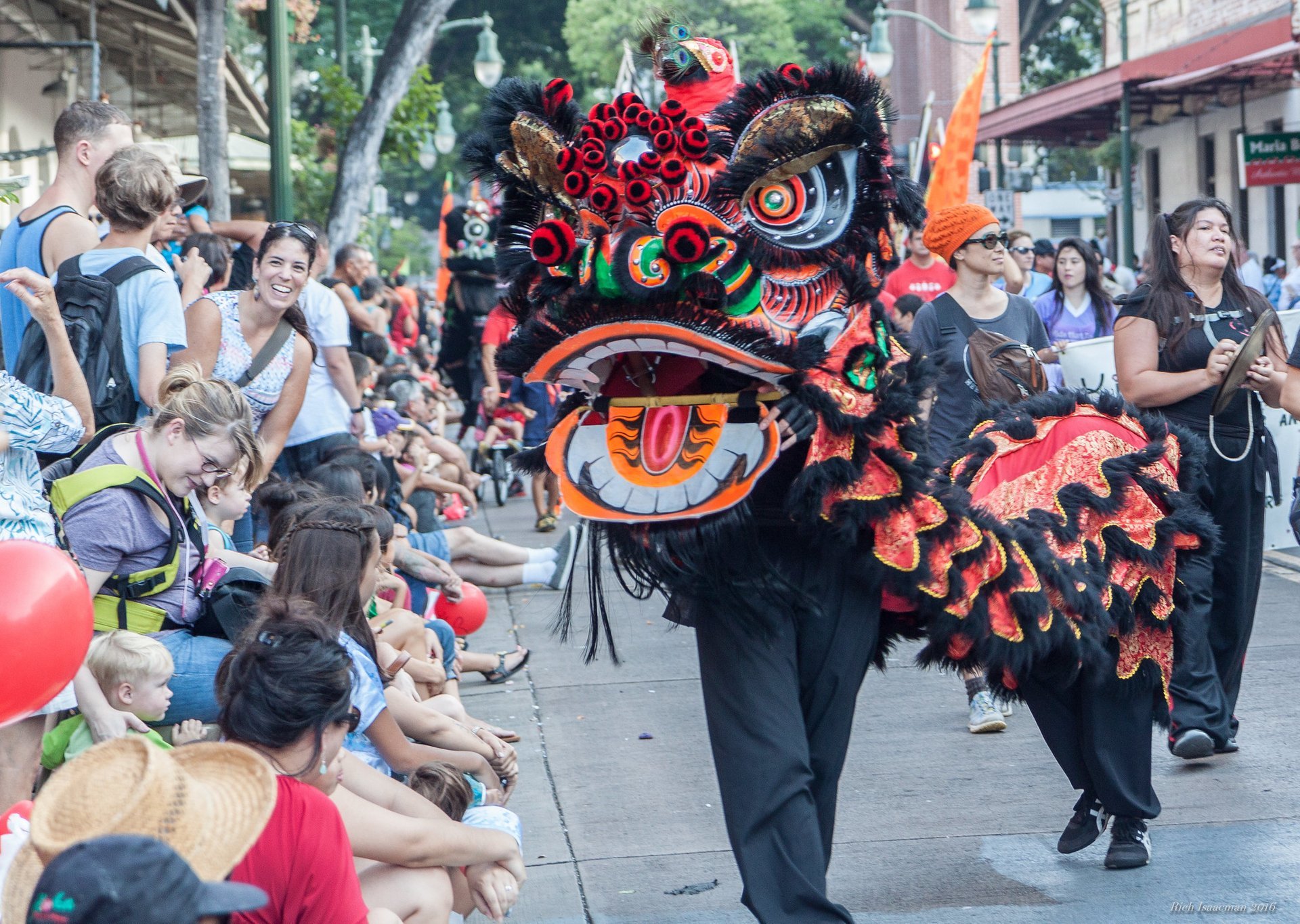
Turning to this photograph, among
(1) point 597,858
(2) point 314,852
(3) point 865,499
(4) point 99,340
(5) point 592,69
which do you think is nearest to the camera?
(2) point 314,852

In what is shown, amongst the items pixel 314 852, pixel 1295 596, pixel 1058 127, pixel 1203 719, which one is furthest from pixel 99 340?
pixel 1058 127

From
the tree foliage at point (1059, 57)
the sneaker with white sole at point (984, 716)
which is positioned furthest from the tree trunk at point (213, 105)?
the tree foliage at point (1059, 57)

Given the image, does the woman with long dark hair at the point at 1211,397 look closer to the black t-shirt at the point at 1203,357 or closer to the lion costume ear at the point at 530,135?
the black t-shirt at the point at 1203,357

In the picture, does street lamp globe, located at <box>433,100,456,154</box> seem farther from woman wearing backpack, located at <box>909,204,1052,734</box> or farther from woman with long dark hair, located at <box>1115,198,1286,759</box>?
woman with long dark hair, located at <box>1115,198,1286,759</box>

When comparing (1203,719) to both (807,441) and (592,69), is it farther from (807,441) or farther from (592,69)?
(592,69)

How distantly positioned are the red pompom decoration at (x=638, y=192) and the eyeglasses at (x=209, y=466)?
5.50ft

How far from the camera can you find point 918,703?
6535mm

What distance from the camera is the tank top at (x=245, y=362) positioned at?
650cm

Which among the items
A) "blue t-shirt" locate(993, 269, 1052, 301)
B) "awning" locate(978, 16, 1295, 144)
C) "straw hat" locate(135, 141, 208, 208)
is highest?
"awning" locate(978, 16, 1295, 144)

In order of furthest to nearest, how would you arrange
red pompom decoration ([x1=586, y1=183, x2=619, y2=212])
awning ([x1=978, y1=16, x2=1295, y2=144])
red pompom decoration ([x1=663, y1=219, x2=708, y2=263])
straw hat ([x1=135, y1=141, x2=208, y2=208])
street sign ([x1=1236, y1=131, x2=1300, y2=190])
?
awning ([x1=978, y1=16, x2=1295, y2=144]) → street sign ([x1=1236, y1=131, x2=1300, y2=190]) → straw hat ([x1=135, y1=141, x2=208, y2=208]) → red pompom decoration ([x1=586, y1=183, x2=619, y2=212]) → red pompom decoration ([x1=663, y1=219, x2=708, y2=263])

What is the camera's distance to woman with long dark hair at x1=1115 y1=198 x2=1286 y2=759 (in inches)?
210

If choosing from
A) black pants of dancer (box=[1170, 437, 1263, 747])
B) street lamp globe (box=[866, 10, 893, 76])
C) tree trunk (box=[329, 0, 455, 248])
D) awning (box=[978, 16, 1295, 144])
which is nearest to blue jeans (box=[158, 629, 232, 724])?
black pants of dancer (box=[1170, 437, 1263, 747])

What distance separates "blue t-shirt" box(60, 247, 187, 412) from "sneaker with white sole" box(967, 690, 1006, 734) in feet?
10.4

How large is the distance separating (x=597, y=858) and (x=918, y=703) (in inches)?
82.8
